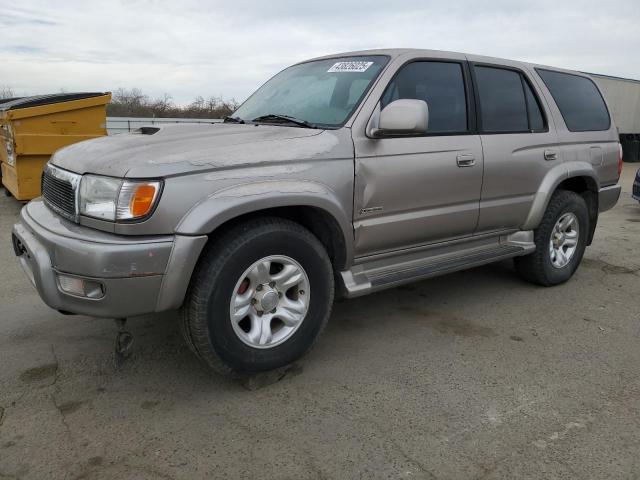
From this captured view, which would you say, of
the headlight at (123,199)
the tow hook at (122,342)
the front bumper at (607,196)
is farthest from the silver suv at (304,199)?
the front bumper at (607,196)

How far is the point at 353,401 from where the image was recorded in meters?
2.68

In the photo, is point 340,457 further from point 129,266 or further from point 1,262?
point 1,262

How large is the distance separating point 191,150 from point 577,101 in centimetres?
363

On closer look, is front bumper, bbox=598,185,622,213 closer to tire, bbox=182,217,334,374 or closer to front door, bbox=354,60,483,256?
front door, bbox=354,60,483,256

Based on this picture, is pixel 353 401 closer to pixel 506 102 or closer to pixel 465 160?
pixel 465 160

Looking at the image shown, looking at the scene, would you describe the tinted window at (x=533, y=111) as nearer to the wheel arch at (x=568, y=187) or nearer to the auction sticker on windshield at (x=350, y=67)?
the wheel arch at (x=568, y=187)

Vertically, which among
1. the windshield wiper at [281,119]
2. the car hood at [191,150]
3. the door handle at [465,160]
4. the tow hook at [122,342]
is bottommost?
the tow hook at [122,342]

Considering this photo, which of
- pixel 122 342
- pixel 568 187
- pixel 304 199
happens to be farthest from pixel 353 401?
pixel 568 187

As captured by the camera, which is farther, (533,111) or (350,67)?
(533,111)

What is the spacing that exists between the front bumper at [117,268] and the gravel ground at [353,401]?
55 cm

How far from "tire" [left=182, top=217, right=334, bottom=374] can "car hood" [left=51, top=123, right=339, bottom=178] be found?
0.35m

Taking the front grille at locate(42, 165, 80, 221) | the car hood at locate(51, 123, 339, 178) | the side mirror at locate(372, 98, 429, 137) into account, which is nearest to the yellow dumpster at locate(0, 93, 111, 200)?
the front grille at locate(42, 165, 80, 221)

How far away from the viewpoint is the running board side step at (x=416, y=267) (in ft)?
10.3

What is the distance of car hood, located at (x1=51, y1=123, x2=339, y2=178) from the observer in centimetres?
245
